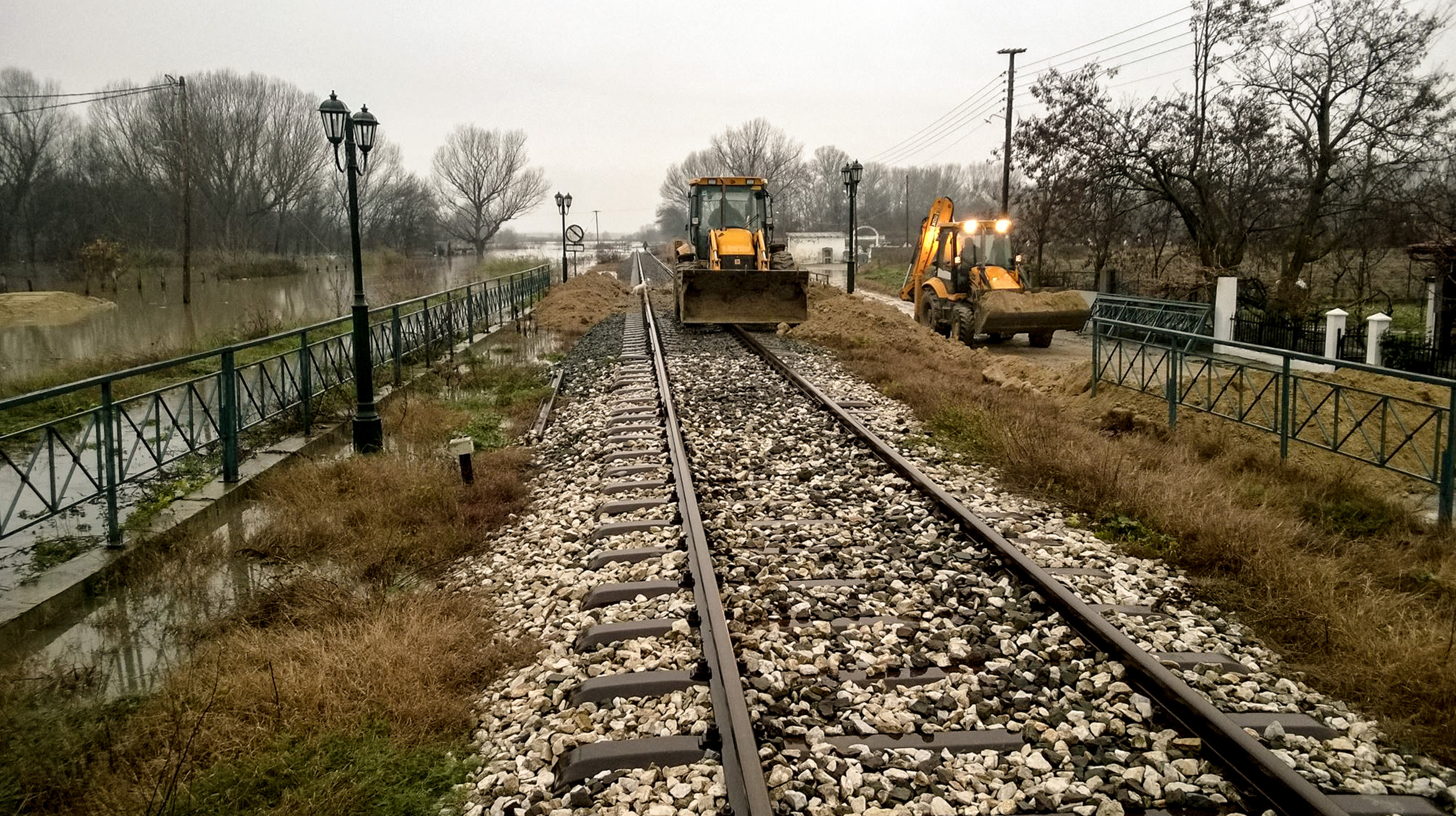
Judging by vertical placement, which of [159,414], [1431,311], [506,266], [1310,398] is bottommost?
[1310,398]

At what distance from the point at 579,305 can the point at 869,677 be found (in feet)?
75.9

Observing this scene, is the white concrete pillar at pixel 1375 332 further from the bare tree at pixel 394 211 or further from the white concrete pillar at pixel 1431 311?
the bare tree at pixel 394 211

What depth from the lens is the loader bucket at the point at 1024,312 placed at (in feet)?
59.5

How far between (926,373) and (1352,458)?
234 inches

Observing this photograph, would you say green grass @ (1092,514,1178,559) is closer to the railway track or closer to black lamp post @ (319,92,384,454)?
the railway track

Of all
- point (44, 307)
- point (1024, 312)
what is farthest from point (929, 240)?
point (44, 307)

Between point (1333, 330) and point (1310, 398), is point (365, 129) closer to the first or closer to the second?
point (1310, 398)

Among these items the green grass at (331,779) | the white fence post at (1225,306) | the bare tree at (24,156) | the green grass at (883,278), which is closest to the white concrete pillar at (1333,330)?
the white fence post at (1225,306)

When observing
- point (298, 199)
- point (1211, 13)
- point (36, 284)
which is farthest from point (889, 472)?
point (298, 199)

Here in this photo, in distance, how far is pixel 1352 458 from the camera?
7746mm

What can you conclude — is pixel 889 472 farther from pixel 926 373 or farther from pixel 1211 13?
pixel 1211 13

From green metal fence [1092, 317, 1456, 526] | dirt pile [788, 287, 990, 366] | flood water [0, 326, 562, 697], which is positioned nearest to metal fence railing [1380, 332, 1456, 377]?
green metal fence [1092, 317, 1456, 526]

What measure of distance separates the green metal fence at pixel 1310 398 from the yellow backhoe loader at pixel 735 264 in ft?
22.5

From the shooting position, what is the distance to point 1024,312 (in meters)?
18.1
